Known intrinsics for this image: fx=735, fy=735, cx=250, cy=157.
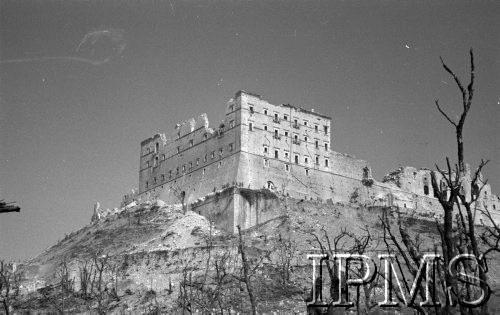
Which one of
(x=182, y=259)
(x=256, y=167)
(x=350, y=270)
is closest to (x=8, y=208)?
(x=350, y=270)

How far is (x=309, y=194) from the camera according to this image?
7612 centimetres

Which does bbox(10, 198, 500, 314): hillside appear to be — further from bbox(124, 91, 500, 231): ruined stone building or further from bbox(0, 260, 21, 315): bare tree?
bbox(124, 91, 500, 231): ruined stone building

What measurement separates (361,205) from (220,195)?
14344 millimetres

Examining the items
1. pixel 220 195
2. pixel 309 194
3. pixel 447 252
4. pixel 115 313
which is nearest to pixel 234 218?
pixel 220 195

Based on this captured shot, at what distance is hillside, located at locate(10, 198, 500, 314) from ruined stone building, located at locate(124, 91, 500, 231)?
2.94m

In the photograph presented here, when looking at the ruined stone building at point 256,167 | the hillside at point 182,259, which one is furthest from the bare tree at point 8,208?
the ruined stone building at point 256,167

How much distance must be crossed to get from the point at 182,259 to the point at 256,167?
15.5m

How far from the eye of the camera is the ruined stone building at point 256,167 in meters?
72.7

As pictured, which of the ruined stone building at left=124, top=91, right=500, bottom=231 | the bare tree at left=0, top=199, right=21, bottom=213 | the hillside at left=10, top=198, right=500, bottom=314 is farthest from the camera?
the ruined stone building at left=124, top=91, right=500, bottom=231

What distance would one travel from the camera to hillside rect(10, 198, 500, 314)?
174 feet

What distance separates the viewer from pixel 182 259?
2451 inches

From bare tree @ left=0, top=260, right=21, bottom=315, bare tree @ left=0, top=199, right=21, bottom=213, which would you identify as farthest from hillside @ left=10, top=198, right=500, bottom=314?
bare tree @ left=0, top=199, right=21, bottom=213

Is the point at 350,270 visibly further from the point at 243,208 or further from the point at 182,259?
the point at 243,208

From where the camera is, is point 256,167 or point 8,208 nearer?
point 8,208
